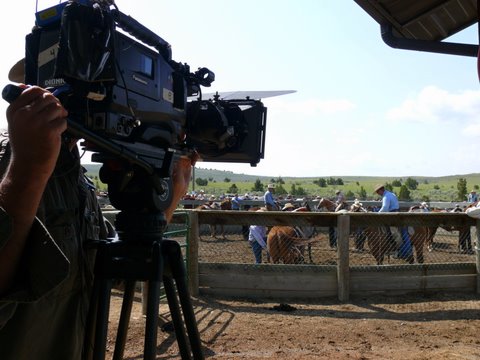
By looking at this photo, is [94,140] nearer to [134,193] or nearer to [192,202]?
[134,193]

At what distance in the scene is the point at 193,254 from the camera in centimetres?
611

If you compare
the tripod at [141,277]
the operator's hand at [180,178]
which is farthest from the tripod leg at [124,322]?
the operator's hand at [180,178]

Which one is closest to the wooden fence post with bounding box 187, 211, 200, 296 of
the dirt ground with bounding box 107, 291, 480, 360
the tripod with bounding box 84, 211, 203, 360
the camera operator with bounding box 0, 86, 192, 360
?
the dirt ground with bounding box 107, 291, 480, 360

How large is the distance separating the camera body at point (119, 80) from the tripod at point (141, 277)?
23 centimetres

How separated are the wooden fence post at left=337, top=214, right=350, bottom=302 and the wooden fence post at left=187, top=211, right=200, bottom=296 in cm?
185

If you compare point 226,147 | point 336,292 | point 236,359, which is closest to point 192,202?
point 336,292

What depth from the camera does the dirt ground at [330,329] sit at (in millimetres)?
4281

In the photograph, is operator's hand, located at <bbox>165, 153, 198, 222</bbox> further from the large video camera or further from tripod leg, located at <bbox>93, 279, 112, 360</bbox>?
tripod leg, located at <bbox>93, 279, 112, 360</bbox>

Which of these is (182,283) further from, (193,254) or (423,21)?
(193,254)

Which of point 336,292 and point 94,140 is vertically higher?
point 94,140

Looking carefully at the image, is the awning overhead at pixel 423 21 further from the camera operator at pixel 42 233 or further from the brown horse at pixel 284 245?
the brown horse at pixel 284 245

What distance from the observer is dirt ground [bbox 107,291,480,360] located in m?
4.28

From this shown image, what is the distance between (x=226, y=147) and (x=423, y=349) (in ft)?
11.0

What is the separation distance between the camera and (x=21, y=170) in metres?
1.09
